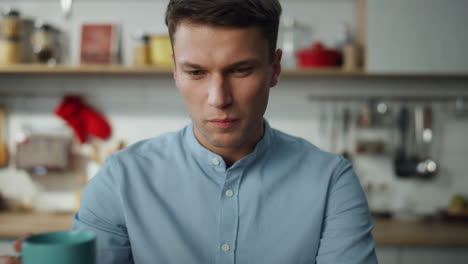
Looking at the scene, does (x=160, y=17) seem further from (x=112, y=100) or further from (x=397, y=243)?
(x=397, y=243)

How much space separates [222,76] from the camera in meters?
0.90

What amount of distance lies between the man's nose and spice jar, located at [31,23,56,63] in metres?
2.14

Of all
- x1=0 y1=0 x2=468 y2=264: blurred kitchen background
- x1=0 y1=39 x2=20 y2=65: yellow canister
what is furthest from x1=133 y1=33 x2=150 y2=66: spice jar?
x1=0 y1=39 x2=20 y2=65: yellow canister

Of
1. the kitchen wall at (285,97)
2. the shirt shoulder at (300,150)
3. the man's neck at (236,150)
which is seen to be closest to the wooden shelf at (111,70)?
the kitchen wall at (285,97)

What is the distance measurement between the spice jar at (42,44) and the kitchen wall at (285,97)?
16cm

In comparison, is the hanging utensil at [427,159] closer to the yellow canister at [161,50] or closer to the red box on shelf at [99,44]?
the yellow canister at [161,50]

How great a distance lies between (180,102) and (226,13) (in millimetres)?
1950

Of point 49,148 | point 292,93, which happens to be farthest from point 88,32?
point 292,93

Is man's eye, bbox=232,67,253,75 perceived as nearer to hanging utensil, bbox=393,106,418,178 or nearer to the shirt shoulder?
the shirt shoulder

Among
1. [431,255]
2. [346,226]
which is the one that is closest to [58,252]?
[346,226]

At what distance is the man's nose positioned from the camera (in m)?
0.89

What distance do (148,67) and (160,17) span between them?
46 cm

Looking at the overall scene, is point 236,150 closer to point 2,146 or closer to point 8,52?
point 8,52

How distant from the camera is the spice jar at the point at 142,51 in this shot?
260 centimetres
